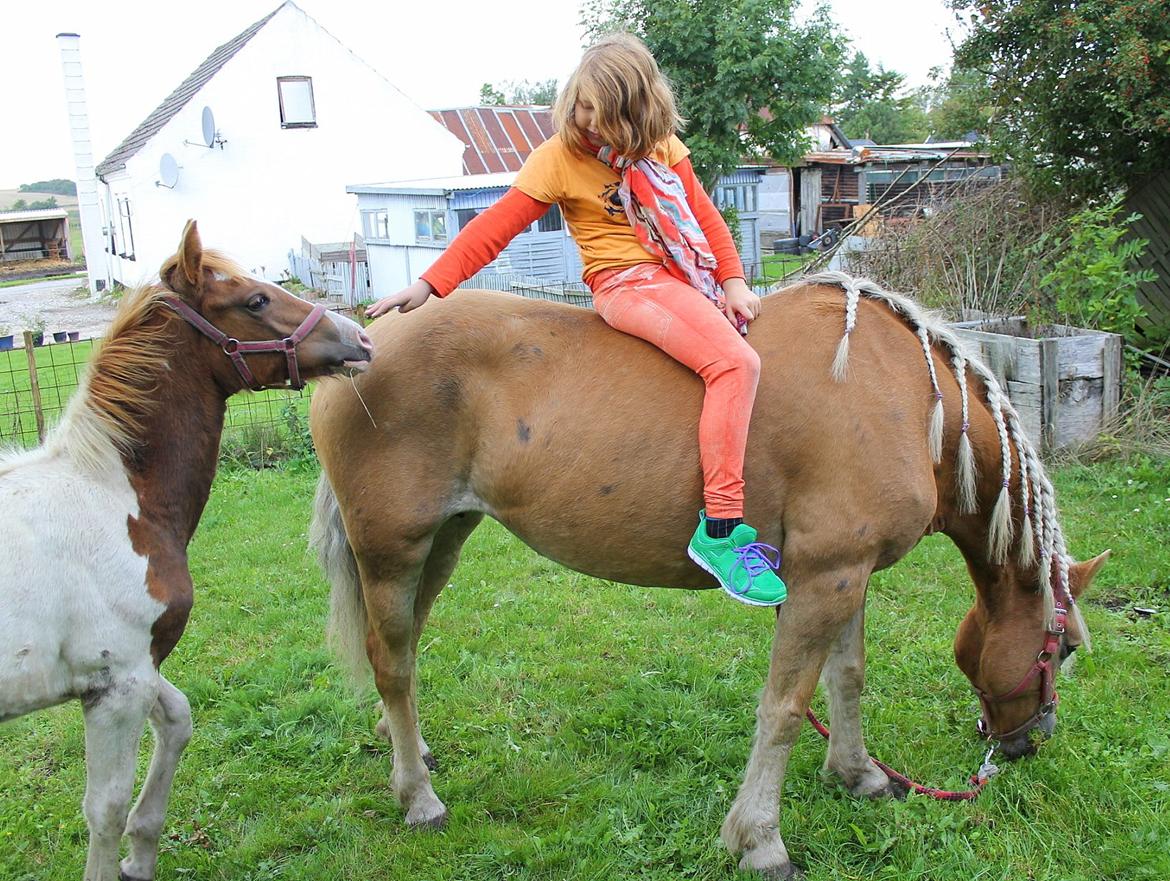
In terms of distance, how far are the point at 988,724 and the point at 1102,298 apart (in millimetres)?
5031

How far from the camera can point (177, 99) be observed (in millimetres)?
25688

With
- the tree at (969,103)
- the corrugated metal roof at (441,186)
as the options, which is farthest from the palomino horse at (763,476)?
the corrugated metal roof at (441,186)

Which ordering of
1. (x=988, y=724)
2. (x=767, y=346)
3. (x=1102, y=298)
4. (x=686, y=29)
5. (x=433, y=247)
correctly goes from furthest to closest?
1. (x=433, y=247)
2. (x=686, y=29)
3. (x=1102, y=298)
4. (x=988, y=724)
5. (x=767, y=346)

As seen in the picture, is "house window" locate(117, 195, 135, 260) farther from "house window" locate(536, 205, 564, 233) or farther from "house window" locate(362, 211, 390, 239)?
"house window" locate(536, 205, 564, 233)

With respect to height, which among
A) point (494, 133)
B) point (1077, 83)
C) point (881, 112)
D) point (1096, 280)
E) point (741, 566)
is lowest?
point (741, 566)

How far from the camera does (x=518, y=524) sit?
10.8 feet

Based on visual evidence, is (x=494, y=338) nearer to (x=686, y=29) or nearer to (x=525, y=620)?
(x=525, y=620)

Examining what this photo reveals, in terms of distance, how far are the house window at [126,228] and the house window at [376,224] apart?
7.61 m

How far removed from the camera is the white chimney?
95.3 feet

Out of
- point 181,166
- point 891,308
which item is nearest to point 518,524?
point 891,308

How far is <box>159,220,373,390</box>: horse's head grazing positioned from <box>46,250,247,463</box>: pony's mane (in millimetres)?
52

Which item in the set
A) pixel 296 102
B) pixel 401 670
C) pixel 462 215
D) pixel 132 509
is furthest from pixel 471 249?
pixel 296 102

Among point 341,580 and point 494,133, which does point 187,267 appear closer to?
point 341,580

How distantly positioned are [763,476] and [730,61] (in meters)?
17.5
